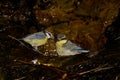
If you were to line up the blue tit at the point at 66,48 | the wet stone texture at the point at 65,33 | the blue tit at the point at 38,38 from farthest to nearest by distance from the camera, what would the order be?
the blue tit at the point at 38,38, the blue tit at the point at 66,48, the wet stone texture at the point at 65,33

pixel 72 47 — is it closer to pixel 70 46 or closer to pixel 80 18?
pixel 70 46

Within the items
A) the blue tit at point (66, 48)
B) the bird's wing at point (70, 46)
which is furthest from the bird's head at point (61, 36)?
the bird's wing at point (70, 46)

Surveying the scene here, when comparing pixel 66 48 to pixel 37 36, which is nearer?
pixel 66 48

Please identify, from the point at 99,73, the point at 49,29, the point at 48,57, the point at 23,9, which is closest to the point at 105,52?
the point at 99,73

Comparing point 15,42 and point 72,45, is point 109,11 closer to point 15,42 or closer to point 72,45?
point 72,45

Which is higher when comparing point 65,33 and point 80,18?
point 80,18

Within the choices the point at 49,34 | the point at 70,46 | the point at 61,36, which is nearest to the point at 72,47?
the point at 70,46

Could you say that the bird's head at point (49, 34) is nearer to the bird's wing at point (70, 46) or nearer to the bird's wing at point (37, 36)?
the bird's wing at point (37, 36)
